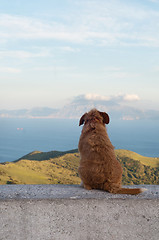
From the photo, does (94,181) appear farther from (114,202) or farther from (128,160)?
(128,160)

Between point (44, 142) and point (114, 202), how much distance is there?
133568 mm

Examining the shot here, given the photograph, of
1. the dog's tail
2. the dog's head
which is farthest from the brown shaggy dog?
the dog's head

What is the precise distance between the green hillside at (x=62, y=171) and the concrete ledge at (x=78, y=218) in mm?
7440

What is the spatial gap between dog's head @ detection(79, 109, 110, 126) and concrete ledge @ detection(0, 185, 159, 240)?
4.51 ft

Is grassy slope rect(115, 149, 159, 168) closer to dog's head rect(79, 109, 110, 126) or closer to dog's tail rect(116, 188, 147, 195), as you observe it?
dog's head rect(79, 109, 110, 126)

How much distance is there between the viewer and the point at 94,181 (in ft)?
11.9

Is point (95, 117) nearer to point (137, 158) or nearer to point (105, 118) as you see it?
point (105, 118)

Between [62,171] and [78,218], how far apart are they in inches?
410

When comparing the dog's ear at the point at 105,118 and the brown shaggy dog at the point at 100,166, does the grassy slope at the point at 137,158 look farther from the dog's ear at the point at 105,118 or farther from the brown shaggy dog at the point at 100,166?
the brown shaggy dog at the point at 100,166

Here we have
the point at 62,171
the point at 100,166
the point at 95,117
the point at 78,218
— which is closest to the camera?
the point at 78,218

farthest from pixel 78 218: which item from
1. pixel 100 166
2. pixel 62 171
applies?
pixel 62 171

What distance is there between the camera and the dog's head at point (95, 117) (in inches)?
160

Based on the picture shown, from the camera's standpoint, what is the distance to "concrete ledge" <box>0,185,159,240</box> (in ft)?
9.63

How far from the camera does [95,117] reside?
4109 mm
